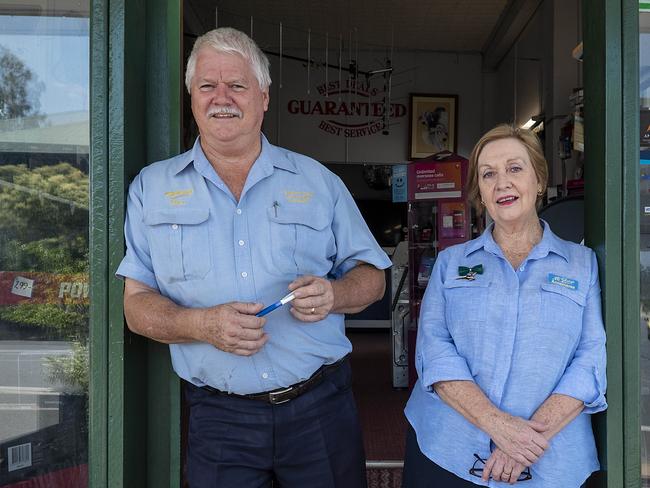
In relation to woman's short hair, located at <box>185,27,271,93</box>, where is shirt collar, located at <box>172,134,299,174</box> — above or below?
below

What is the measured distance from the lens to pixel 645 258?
7.04ft

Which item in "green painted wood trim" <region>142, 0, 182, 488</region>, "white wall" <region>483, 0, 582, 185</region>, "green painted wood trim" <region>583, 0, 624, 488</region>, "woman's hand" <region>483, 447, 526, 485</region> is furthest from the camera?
"white wall" <region>483, 0, 582, 185</region>

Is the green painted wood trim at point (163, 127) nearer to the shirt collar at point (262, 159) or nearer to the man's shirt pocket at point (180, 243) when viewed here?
the shirt collar at point (262, 159)

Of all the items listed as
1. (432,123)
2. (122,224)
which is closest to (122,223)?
(122,224)

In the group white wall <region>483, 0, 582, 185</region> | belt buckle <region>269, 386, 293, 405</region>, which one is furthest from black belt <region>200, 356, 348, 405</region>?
white wall <region>483, 0, 582, 185</region>

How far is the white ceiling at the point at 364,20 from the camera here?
805 cm

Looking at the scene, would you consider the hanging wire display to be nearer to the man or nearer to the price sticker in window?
the price sticker in window

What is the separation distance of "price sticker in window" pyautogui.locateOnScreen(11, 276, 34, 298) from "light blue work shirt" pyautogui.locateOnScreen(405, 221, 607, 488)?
1.22m

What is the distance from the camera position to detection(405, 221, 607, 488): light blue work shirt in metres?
1.69

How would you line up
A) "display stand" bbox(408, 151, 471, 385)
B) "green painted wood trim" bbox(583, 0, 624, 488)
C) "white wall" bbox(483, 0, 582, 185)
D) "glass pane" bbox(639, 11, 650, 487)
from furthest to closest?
"white wall" bbox(483, 0, 582, 185), "display stand" bbox(408, 151, 471, 385), "glass pane" bbox(639, 11, 650, 487), "green painted wood trim" bbox(583, 0, 624, 488)

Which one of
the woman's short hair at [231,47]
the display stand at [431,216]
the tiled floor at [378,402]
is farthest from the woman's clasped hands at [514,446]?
the display stand at [431,216]

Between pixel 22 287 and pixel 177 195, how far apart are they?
2.29 feet

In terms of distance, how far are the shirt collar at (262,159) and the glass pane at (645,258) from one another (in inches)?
45.6

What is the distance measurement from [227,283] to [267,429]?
1.30ft
